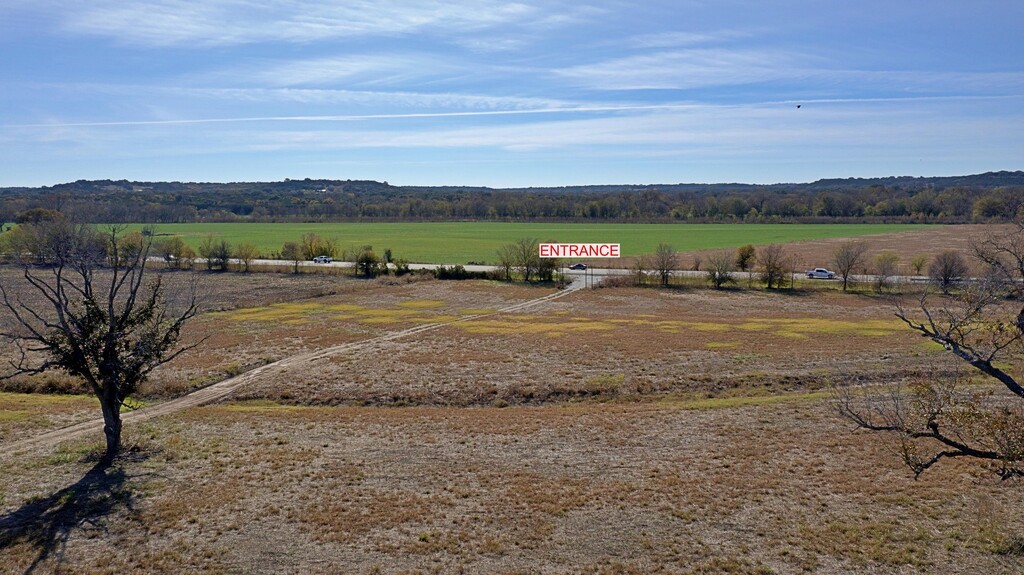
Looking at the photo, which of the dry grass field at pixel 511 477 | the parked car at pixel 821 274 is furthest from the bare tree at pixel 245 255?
the parked car at pixel 821 274

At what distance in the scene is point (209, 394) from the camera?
37.8 metres

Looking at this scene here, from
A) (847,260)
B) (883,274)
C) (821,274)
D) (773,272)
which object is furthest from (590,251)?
(883,274)

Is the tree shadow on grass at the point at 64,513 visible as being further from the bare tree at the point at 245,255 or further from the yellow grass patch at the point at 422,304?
the bare tree at the point at 245,255

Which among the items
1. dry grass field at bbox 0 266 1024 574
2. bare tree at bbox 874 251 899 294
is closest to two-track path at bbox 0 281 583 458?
dry grass field at bbox 0 266 1024 574

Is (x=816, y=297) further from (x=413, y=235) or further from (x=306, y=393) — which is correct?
(x=413, y=235)

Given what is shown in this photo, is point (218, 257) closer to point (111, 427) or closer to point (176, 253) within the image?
point (176, 253)

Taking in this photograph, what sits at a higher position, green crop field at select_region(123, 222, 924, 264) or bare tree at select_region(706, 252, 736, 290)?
green crop field at select_region(123, 222, 924, 264)

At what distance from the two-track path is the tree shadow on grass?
5.63m

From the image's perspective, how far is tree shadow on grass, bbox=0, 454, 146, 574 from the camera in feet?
62.1

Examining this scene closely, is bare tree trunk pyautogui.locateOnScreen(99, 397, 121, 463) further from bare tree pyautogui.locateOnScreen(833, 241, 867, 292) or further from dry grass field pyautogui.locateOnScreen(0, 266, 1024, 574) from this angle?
bare tree pyautogui.locateOnScreen(833, 241, 867, 292)

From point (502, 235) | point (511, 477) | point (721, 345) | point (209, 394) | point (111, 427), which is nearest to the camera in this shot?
point (511, 477)

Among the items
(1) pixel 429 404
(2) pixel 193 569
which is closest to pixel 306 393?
(1) pixel 429 404

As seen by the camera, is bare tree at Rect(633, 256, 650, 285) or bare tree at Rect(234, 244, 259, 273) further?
bare tree at Rect(234, 244, 259, 273)

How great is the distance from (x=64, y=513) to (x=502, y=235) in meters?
149
